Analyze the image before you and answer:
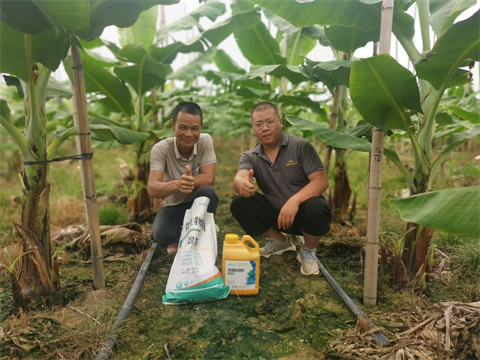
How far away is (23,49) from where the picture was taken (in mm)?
1702

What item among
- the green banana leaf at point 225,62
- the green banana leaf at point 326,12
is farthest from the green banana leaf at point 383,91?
the green banana leaf at point 225,62

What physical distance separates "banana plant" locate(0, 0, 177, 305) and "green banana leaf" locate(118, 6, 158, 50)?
2.04 meters

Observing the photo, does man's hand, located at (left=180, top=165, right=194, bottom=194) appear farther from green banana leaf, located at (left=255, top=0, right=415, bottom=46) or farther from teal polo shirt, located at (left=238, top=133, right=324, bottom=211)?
green banana leaf, located at (left=255, top=0, right=415, bottom=46)

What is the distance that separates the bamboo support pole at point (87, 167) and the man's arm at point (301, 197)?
118cm

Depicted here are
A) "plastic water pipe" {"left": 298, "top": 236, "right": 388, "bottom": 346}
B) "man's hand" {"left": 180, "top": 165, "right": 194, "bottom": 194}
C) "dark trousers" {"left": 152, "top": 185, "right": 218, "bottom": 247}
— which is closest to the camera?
"plastic water pipe" {"left": 298, "top": 236, "right": 388, "bottom": 346}

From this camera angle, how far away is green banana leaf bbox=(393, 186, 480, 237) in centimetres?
125

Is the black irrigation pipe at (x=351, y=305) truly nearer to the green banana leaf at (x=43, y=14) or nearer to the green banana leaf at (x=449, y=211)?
the green banana leaf at (x=449, y=211)

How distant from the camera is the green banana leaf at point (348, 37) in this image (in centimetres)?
257

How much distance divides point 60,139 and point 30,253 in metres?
0.68

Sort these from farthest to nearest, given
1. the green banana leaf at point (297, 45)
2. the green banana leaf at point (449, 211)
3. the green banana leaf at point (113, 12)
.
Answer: the green banana leaf at point (297, 45), the green banana leaf at point (113, 12), the green banana leaf at point (449, 211)

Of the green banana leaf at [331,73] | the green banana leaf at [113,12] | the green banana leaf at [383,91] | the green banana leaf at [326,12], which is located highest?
the green banana leaf at [326,12]

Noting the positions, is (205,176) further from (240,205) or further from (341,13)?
(341,13)

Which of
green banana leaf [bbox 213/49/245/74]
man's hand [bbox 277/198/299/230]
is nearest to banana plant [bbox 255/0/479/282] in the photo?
man's hand [bbox 277/198/299/230]

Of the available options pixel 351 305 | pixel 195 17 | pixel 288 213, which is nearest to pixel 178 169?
pixel 288 213
